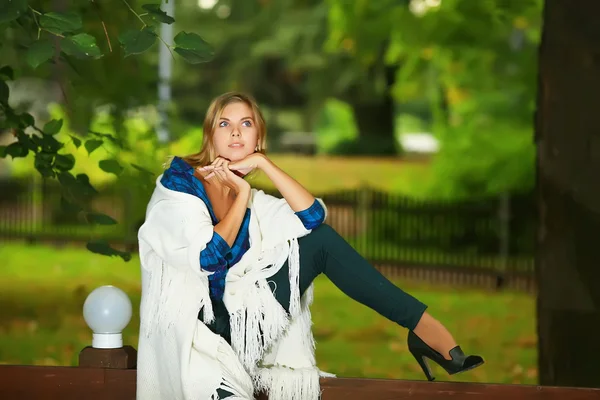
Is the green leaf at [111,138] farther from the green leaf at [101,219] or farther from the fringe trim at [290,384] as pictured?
the fringe trim at [290,384]

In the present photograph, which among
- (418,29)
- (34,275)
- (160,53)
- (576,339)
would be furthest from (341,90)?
(576,339)

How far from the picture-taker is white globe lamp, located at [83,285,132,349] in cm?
400

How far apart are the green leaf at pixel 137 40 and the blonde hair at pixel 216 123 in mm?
392

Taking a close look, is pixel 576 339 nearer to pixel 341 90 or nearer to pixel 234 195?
pixel 234 195

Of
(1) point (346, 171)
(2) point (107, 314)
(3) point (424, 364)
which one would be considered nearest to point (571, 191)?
(3) point (424, 364)

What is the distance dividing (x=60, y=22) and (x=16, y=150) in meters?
1.38

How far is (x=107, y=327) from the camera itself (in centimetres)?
406

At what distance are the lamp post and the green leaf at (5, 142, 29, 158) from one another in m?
1.08

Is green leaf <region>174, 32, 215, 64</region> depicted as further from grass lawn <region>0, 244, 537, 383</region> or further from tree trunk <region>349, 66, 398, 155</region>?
tree trunk <region>349, 66, 398, 155</region>

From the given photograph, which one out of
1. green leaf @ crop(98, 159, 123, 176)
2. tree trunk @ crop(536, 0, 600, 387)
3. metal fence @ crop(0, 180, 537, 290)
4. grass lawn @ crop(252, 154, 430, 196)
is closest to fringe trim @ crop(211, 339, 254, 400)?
green leaf @ crop(98, 159, 123, 176)

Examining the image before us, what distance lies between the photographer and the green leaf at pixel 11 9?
356 centimetres

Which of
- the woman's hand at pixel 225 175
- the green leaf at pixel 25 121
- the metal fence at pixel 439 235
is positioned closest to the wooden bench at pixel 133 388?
the woman's hand at pixel 225 175

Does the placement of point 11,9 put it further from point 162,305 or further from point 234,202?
point 162,305

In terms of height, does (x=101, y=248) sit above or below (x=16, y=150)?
below
